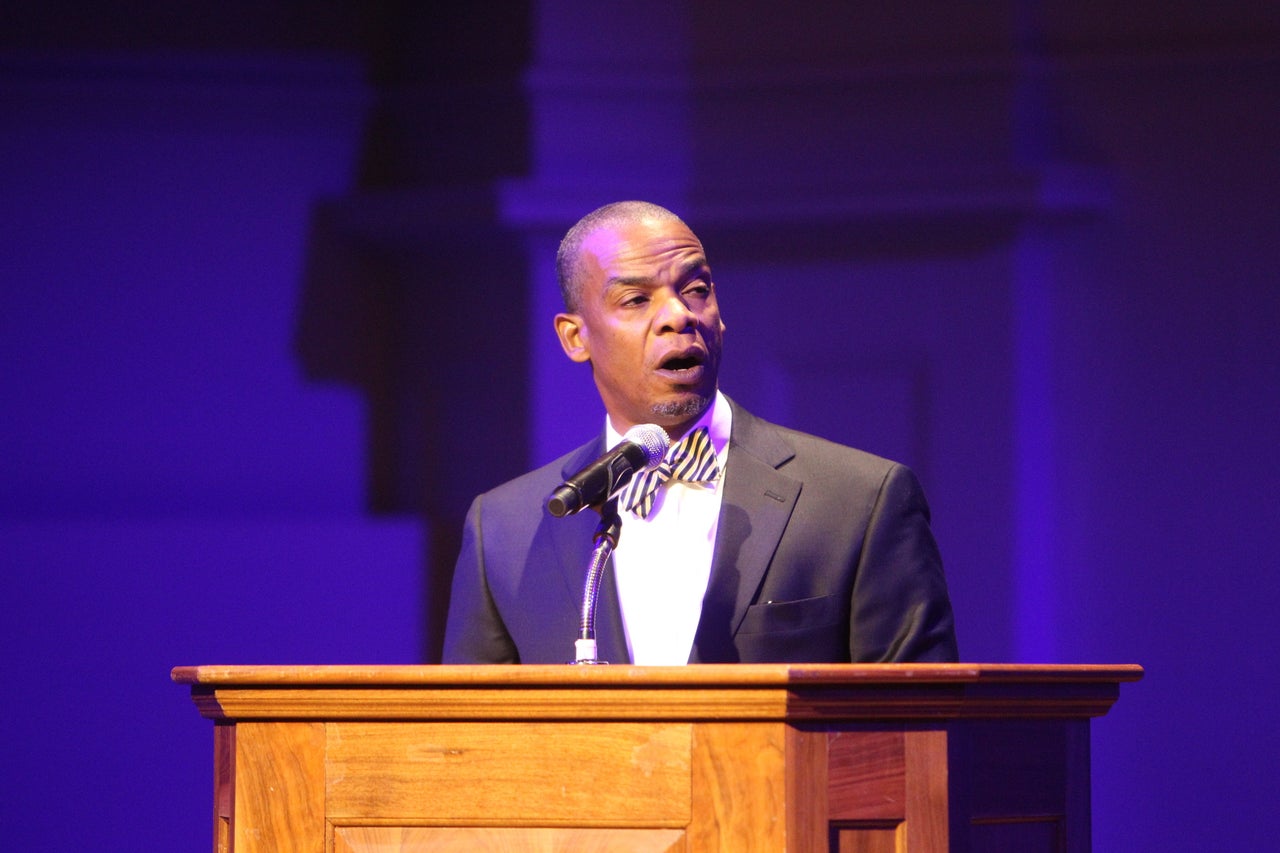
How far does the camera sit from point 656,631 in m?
2.25

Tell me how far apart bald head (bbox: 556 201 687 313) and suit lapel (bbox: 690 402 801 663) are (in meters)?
0.31

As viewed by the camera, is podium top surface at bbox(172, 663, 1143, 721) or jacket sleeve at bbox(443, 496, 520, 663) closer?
podium top surface at bbox(172, 663, 1143, 721)

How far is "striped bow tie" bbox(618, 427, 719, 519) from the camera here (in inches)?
91.2

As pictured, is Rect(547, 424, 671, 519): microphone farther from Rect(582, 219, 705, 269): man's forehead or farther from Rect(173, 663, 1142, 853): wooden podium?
Rect(582, 219, 705, 269): man's forehead

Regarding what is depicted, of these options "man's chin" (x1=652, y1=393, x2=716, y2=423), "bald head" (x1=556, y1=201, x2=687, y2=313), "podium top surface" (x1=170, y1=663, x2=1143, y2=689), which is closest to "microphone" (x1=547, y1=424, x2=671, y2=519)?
"podium top surface" (x1=170, y1=663, x2=1143, y2=689)

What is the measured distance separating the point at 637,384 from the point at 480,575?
38cm

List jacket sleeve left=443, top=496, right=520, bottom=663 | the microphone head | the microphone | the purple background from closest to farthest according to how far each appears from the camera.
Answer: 1. the microphone
2. the microphone head
3. jacket sleeve left=443, top=496, right=520, bottom=663
4. the purple background

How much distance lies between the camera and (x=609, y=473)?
5.43ft

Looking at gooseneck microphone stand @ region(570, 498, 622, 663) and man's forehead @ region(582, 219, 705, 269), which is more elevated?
man's forehead @ region(582, 219, 705, 269)

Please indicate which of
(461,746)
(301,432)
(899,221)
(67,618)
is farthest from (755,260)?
(461,746)

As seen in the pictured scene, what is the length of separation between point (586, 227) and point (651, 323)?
0.22m

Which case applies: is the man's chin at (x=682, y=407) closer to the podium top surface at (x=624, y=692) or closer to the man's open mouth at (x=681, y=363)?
the man's open mouth at (x=681, y=363)

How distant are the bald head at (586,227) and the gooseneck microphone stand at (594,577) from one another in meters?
0.76

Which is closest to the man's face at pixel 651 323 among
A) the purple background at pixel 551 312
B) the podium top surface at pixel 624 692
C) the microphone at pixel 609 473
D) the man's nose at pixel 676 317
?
the man's nose at pixel 676 317
